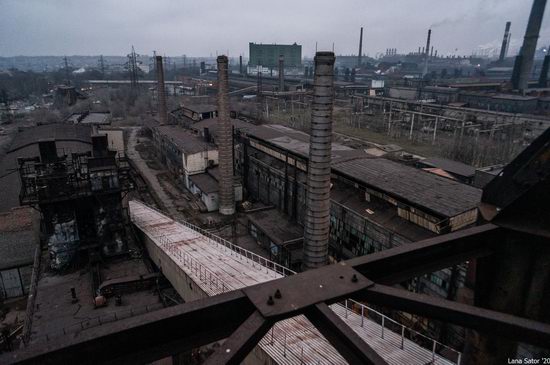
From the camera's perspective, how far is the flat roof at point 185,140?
30859mm

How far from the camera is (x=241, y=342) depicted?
216 cm

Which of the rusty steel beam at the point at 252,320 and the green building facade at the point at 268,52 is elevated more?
the green building facade at the point at 268,52

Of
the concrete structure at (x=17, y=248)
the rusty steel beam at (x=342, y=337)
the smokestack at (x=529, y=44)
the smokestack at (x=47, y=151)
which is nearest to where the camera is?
the rusty steel beam at (x=342, y=337)

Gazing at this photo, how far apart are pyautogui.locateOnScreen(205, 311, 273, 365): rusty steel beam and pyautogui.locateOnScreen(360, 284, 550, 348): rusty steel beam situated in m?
0.77

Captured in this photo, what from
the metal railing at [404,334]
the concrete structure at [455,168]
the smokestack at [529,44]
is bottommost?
the metal railing at [404,334]

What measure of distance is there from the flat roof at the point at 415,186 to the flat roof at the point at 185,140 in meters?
14.9

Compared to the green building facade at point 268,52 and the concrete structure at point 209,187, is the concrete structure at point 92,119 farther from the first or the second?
the green building facade at point 268,52

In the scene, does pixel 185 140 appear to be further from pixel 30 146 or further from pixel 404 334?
pixel 404 334

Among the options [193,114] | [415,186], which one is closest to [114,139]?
[193,114]

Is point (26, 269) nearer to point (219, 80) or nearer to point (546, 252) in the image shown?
point (219, 80)

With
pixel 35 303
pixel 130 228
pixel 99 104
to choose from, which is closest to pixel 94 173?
pixel 130 228

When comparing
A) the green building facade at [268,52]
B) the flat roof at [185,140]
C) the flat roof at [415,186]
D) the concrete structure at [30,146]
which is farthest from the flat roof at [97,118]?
the green building facade at [268,52]

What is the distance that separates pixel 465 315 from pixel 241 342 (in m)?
1.60

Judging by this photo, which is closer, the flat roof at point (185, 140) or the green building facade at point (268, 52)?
the flat roof at point (185, 140)
